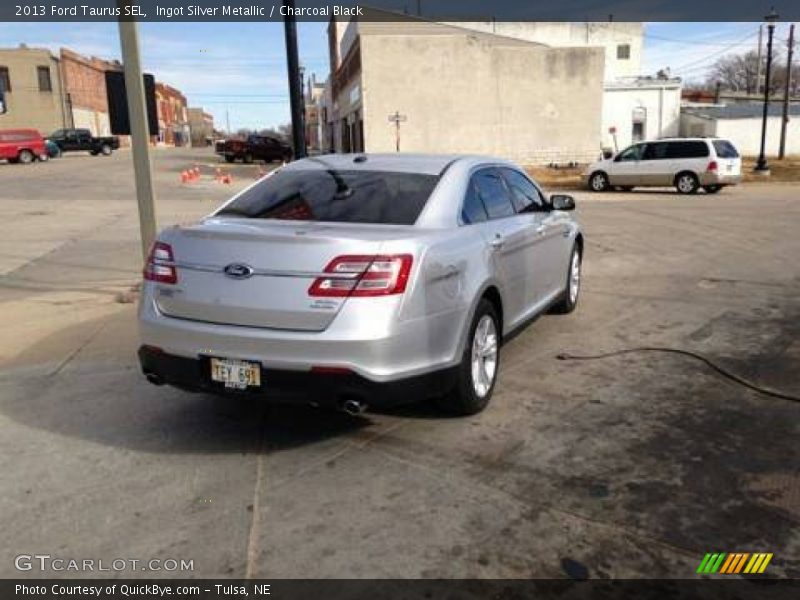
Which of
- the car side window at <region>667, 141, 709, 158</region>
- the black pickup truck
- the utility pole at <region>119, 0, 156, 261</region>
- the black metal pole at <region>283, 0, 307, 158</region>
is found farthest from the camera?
the black pickup truck

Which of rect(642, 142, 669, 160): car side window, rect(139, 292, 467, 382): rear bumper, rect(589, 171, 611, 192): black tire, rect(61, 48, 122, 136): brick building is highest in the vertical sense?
rect(61, 48, 122, 136): brick building

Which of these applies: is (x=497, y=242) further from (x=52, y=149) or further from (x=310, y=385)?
(x=52, y=149)

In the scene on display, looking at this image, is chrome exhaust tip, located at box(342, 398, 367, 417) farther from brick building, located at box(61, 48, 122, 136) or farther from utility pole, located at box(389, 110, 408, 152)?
brick building, located at box(61, 48, 122, 136)

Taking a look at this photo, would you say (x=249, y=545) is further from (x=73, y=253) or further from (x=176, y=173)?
(x=176, y=173)

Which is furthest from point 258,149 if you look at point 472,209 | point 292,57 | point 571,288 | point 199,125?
point 199,125

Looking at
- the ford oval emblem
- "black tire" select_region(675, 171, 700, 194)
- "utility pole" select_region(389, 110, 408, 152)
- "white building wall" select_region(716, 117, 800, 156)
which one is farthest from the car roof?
"white building wall" select_region(716, 117, 800, 156)

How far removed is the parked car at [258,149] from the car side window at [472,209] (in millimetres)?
44845

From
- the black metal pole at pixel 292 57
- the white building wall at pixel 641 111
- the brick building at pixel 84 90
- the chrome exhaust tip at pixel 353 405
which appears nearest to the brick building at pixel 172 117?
the brick building at pixel 84 90

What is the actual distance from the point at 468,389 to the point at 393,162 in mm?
1709

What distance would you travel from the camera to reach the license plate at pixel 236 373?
13.8ft

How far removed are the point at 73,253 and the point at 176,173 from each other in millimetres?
28029

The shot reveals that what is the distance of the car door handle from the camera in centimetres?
516

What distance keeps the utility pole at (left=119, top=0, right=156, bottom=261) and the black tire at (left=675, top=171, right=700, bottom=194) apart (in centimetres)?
2022

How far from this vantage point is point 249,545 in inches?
136
